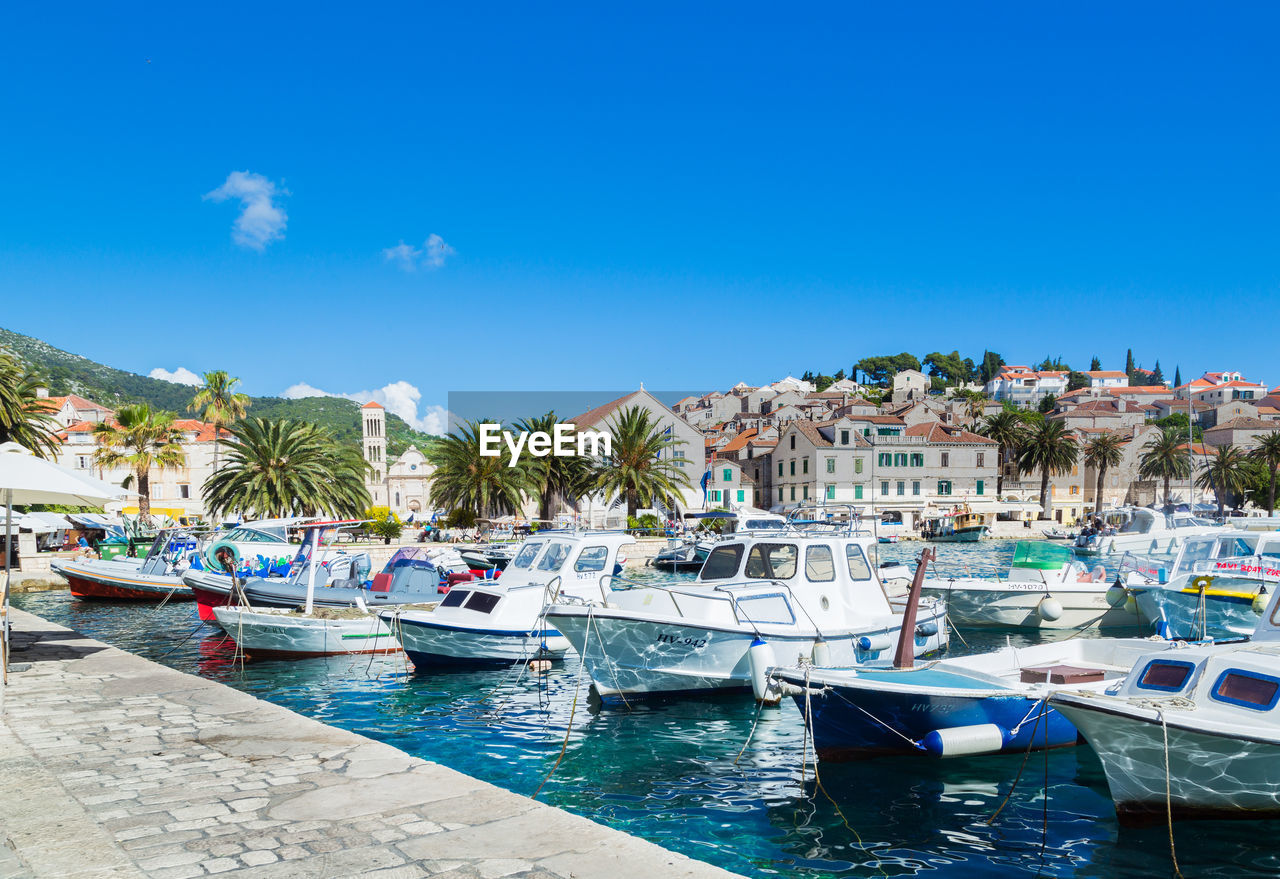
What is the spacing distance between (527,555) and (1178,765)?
14.9m

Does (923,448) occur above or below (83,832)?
above

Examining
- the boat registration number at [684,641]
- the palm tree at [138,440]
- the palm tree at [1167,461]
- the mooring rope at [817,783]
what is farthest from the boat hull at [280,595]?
the palm tree at [1167,461]

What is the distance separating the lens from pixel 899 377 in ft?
557

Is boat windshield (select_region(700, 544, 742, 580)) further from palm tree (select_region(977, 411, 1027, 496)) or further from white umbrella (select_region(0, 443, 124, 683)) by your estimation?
palm tree (select_region(977, 411, 1027, 496))

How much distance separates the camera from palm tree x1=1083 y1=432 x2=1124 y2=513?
98.9 m

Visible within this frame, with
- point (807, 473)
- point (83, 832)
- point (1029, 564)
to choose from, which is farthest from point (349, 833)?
point (807, 473)

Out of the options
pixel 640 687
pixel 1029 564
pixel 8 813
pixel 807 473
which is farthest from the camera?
pixel 807 473

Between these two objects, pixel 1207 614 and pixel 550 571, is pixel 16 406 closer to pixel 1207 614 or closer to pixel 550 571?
pixel 550 571

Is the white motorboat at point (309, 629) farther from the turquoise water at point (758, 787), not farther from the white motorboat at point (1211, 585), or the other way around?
the white motorboat at point (1211, 585)

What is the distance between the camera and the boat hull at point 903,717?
37.1 feet

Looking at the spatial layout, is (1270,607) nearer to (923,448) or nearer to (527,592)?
(527,592)

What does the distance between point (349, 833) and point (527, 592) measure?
1291cm

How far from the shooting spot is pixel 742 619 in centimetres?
1583

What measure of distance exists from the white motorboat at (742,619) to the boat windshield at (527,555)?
3.79m
